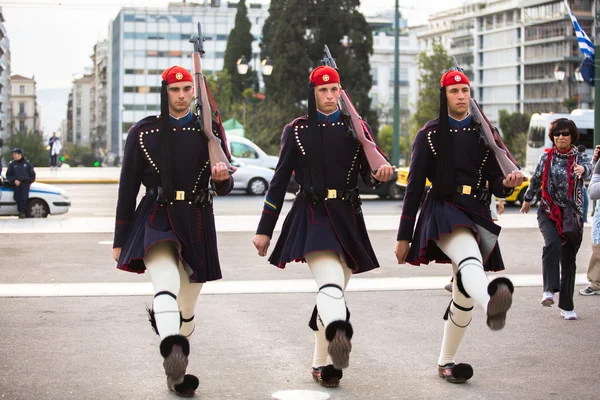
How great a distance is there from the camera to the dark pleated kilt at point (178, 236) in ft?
19.9

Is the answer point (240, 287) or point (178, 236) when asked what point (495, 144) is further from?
point (240, 287)

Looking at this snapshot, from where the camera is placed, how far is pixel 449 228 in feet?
20.7

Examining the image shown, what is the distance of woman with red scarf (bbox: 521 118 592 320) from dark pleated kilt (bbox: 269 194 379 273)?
300cm

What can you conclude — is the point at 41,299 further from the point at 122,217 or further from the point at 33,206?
the point at 33,206

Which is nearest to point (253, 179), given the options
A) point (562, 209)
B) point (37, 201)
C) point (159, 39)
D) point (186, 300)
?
point (37, 201)

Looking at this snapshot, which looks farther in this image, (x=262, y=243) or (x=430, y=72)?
(x=430, y=72)

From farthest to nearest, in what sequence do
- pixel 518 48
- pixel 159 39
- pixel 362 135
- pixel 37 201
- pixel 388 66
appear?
pixel 518 48
pixel 159 39
pixel 388 66
pixel 37 201
pixel 362 135

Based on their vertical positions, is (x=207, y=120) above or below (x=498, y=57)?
below

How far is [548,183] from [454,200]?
2.78 meters

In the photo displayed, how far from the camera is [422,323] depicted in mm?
8781

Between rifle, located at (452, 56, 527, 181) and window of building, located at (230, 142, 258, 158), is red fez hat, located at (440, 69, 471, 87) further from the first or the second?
window of building, located at (230, 142, 258, 158)

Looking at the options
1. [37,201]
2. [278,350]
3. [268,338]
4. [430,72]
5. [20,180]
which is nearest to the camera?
[278,350]

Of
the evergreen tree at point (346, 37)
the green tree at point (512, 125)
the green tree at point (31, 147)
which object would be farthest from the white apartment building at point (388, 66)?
the evergreen tree at point (346, 37)

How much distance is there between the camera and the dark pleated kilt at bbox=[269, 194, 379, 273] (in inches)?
243
